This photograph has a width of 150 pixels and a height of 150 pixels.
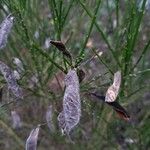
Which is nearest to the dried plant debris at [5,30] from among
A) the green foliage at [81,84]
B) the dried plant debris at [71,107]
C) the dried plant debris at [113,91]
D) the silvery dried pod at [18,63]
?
the green foliage at [81,84]

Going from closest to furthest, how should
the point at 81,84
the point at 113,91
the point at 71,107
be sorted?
the point at 71,107 < the point at 113,91 < the point at 81,84

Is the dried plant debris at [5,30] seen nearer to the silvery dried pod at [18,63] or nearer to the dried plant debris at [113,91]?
the dried plant debris at [113,91]

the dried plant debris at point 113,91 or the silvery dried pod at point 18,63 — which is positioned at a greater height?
the dried plant debris at point 113,91

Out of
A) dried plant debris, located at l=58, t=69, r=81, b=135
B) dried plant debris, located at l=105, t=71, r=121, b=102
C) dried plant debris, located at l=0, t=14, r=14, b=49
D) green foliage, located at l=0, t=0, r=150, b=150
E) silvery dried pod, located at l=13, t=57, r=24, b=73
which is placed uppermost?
dried plant debris, located at l=0, t=14, r=14, b=49

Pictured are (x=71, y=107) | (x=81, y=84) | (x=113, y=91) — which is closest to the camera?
(x=71, y=107)

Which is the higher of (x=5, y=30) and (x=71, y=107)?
(x=5, y=30)

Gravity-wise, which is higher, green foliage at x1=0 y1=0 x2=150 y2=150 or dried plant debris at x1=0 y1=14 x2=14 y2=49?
dried plant debris at x1=0 y1=14 x2=14 y2=49

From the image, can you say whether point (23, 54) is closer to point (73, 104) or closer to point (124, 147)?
point (124, 147)

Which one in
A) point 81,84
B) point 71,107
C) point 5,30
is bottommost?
point 81,84

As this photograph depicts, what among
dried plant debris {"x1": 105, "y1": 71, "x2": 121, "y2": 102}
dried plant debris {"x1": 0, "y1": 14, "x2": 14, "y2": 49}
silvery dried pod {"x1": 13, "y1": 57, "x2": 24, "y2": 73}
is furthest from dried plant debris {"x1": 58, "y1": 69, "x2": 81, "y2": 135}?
silvery dried pod {"x1": 13, "y1": 57, "x2": 24, "y2": 73}

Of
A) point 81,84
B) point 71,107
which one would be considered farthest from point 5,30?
point 81,84

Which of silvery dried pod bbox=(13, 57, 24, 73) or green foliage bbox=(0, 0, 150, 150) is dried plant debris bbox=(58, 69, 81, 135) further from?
silvery dried pod bbox=(13, 57, 24, 73)

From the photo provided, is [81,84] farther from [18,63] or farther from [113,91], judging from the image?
[113,91]
